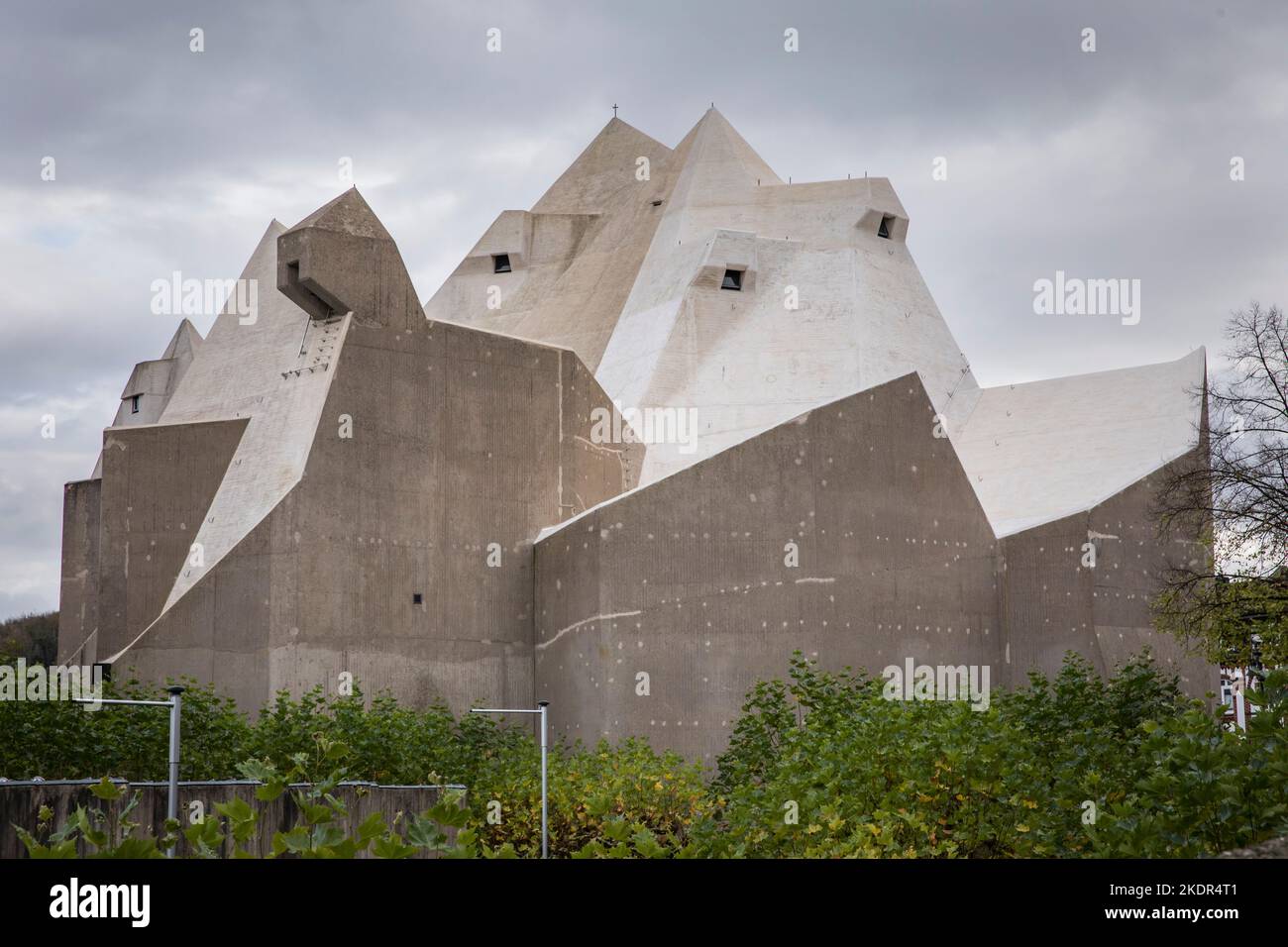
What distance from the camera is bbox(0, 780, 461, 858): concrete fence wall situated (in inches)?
416

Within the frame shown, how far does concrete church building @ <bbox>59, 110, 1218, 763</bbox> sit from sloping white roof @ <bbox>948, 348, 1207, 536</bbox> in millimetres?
106

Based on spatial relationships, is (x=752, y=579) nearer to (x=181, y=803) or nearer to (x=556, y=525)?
(x=556, y=525)

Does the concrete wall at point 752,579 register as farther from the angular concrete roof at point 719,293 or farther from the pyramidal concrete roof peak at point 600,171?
the pyramidal concrete roof peak at point 600,171

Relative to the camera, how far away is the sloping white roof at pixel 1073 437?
28188 millimetres

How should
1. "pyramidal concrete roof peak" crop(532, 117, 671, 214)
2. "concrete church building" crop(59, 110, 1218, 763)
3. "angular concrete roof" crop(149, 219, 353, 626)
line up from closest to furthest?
"concrete church building" crop(59, 110, 1218, 763) → "angular concrete roof" crop(149, 219, 353, 626) → "pyramidal concrete roof peak" crop(532, 117, 671, 214)

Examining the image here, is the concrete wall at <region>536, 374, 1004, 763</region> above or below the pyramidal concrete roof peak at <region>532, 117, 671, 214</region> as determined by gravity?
below

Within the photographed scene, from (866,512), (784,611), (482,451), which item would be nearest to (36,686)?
(482,451)

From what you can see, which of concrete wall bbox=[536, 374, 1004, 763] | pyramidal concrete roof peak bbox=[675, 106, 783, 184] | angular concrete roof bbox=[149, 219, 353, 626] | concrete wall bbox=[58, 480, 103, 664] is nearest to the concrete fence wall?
concrete wall bbox=[536, 374, 1004, 763]

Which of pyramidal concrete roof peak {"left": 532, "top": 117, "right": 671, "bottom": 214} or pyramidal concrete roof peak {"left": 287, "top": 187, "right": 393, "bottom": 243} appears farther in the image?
pyramidal concrete roof peak {"left": 532, "top": 117, "right": 671, "bottom": 214}

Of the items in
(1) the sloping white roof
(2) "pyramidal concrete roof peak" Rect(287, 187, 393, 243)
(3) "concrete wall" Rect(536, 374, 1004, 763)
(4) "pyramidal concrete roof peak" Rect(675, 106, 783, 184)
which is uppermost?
(4) "pyramidal concrete roof peak" Rect(675, 106, 783, 184)

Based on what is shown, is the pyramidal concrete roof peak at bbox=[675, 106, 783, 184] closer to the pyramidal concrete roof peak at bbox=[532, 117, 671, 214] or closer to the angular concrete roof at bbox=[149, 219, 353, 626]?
the pyramidal concrete roof peak at bbox=[532, 117, 671, 214]

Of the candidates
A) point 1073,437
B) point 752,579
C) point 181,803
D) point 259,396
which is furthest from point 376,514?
point 1073,437

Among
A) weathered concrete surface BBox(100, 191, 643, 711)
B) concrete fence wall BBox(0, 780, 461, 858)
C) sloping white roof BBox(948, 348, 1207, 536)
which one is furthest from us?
sloping white roof BBox(948, 348, 1207, 536)
